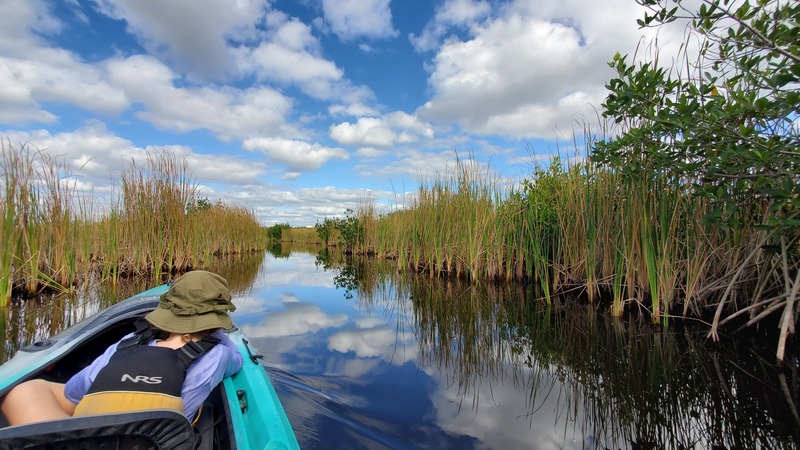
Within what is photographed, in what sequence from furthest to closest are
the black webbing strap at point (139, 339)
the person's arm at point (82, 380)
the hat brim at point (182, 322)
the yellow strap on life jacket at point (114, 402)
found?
the black webbing strap at point (139, 339) → the hat brim at point (182, 322) → the person's arm at point (82, 380) → the yellow strap on life jacket at point (114, 402)

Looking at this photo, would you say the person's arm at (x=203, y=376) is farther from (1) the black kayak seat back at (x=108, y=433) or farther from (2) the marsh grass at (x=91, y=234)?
(2) the marsh grass at (x=91, y=234)

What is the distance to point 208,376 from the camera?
172cm

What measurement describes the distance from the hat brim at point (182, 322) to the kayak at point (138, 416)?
40cm

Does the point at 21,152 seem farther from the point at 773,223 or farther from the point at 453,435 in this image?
the point at 773,223

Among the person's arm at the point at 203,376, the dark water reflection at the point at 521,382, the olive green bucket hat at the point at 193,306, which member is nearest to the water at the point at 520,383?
the dark water reflection at the point at 521,382

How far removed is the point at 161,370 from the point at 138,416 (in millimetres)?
311

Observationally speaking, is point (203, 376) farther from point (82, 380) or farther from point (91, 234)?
point (91, 234)

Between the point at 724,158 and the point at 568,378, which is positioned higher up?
the point at 724,158

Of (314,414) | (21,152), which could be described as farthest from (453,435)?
(21,152)

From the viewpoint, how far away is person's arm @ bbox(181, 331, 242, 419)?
163cm

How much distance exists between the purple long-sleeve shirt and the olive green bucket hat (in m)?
0.16

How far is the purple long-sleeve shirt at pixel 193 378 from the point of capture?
5.30ft

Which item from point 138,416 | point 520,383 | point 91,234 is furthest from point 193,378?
point 91,234

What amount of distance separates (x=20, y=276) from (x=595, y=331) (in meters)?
9.02
